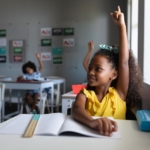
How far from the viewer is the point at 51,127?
2.33 ft

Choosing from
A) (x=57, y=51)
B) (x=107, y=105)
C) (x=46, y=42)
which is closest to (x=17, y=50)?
(x=46, y=42)

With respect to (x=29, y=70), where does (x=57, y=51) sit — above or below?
above

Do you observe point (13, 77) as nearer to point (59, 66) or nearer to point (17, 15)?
point (59, 66)

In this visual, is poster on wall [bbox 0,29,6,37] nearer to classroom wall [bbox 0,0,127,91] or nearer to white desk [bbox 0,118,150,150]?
classroom wall [bbox 0,0,127,91]

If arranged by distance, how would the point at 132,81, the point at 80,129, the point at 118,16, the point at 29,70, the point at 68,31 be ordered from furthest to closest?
the point at 68,31
the point at 29,70
the point at 132,81
the point at 118,16
the point at 80,129

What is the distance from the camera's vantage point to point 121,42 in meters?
1.09

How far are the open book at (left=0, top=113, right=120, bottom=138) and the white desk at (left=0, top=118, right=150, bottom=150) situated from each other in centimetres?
2

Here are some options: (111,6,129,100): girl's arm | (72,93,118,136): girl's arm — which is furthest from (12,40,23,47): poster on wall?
(72,93,118,136): girl's arm

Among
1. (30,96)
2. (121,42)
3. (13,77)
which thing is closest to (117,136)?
(121,42)

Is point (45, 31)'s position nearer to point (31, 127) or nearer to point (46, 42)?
point (46, 42)

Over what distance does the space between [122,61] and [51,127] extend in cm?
58

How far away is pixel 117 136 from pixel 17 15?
5.17m

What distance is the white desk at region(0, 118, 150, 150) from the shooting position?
1.83ft

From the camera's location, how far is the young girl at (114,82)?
1093 mm
